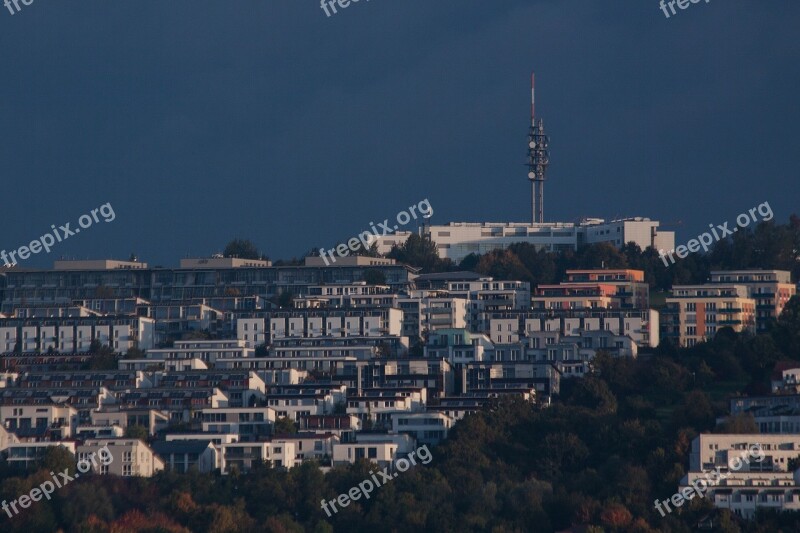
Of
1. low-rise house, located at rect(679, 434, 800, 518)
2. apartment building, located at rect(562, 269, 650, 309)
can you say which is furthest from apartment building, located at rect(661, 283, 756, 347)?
low-rise house, located at rect(679, 434, 800, 518)

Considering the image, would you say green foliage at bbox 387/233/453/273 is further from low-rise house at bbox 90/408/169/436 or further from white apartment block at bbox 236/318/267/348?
low-rise house at bbox 90/408/169/436

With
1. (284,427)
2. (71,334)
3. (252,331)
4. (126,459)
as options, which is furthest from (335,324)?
(126,459)

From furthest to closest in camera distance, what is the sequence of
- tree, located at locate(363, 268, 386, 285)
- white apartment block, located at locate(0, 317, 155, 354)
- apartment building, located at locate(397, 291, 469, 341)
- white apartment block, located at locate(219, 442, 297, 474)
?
1. tree, located at locate(363, 268, 386, 285)
2. apartment building, located at locate(397, 291, 469, 341)
3. white apartment block, located at locate(0, 317, 155, 354)
4. white apartment block, located at locate(219, 442, 297, 474)

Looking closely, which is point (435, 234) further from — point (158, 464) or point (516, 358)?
point (158, 464)

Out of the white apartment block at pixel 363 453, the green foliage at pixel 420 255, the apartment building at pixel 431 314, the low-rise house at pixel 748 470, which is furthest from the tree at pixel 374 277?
the low-rise house at pixel 748 470

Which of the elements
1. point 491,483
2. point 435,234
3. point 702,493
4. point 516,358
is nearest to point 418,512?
point 491,483

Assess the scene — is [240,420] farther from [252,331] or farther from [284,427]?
[252,331]
